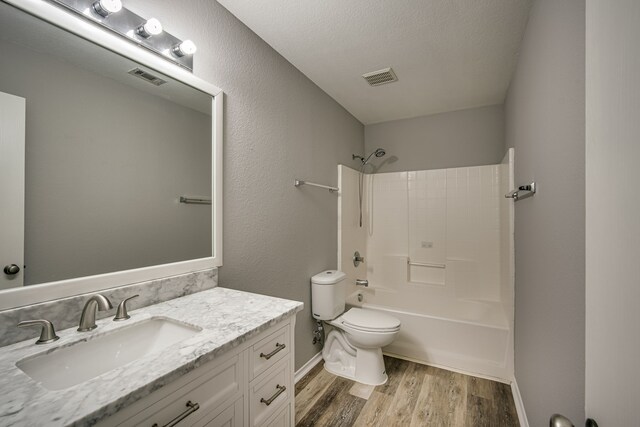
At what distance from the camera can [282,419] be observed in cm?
112

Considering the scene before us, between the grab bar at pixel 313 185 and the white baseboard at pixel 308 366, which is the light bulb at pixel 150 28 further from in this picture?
the white baseboard at pixel 308 366

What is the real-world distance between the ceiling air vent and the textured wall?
1843 millimetres

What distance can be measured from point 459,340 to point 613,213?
223 cm

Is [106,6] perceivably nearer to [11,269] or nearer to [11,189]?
[11,189]

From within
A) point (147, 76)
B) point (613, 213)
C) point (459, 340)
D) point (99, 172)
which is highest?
point (147, 76)

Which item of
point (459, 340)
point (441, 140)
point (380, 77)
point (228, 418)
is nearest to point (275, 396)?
point (228, 418)

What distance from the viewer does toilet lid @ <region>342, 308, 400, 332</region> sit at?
2055 mm

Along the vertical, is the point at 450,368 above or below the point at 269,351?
below

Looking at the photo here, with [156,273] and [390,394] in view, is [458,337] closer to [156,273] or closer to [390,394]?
[390,394]

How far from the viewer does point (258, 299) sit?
1.25 meters

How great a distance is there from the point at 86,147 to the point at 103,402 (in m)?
0.89

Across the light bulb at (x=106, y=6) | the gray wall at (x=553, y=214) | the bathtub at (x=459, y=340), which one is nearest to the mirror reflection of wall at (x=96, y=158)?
the light bulb at (x=106, y=6)

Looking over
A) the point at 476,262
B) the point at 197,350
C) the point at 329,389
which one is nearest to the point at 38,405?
the point at 197,350

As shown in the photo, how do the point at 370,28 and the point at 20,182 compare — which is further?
the point at 370,28
